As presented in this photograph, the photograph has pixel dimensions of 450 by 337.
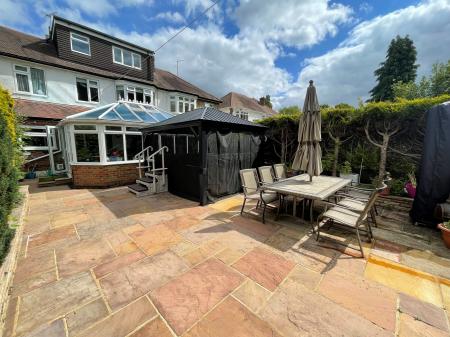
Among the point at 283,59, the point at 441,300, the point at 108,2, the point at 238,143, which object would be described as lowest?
the point at 441,300

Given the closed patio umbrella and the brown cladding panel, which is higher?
the brown cladding panel

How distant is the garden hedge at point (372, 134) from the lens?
555cm

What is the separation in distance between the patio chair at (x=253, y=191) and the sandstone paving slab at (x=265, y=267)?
1244 mm

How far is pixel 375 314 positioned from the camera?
189 centimetres

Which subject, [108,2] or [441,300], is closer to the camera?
[441,300]

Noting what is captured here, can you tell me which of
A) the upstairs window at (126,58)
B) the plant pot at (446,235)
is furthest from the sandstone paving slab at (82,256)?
the upstairs window at (126,58)

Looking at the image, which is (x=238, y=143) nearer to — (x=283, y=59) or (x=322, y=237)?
(x=322, y=237)

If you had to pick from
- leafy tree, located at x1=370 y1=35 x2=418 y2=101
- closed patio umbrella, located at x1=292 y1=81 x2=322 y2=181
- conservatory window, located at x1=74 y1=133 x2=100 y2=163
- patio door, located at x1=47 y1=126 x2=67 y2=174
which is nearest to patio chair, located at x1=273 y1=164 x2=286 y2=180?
closed patio umbrella, located at x1=292 y1=81 x2=322 y2=181

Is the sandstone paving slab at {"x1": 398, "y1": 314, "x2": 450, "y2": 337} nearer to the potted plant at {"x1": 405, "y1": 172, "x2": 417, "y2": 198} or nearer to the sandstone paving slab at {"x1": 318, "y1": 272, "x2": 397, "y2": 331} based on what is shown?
the sandstone paving slab at {"x1": 318, "y1": 272, "x2": 397, "y2": 331}

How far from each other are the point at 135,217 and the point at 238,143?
12.5ft

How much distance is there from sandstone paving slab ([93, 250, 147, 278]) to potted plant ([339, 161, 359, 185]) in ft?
22.0

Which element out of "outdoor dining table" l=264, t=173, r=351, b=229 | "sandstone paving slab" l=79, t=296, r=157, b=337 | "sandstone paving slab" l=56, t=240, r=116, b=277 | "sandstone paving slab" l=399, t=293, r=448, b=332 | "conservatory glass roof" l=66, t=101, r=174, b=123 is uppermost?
"conservatory glass roof" l=66, t=101, r=174, b=123

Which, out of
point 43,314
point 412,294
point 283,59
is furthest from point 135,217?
point 283,59

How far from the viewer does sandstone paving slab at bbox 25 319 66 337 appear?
5.55ft
